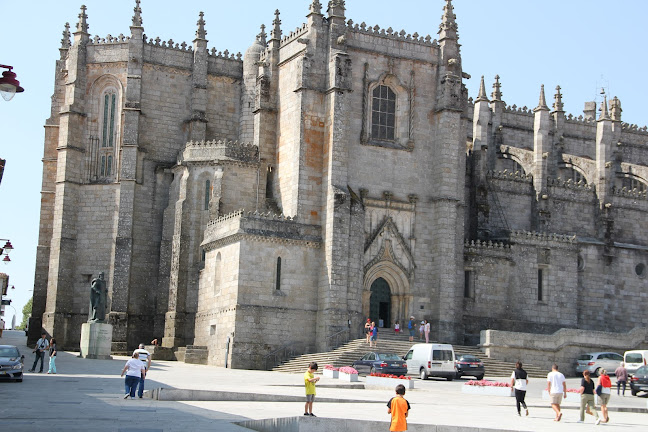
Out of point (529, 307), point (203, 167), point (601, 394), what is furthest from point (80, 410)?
point (529, 307)

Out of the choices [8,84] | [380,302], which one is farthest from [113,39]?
[8,84]

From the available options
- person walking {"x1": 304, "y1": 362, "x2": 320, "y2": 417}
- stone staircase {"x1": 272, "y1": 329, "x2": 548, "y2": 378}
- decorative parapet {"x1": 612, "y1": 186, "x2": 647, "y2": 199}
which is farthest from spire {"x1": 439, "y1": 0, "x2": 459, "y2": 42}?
person walking {"x1": 304, "y1": 362, "x2": 320, "y2": 417}

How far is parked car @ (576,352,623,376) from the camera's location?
44969 millimetres

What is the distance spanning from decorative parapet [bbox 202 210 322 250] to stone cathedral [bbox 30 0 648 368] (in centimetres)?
9

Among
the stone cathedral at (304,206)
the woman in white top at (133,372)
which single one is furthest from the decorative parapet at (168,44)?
the woman in white top at (133,372)

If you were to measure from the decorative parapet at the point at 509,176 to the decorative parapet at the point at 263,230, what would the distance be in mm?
13828

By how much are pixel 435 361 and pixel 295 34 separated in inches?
787

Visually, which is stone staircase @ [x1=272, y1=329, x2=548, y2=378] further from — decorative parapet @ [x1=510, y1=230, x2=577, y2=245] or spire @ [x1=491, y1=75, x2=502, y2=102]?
spire @ [x1=491, y1=75, x2=502, y2=102]

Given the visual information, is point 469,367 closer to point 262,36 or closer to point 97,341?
point 97,341

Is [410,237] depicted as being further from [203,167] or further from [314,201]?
[203,167]

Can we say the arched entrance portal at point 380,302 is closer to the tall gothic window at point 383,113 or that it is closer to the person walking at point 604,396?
A: the tall gothic window at point 383,113

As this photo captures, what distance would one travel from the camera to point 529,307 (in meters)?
52.5

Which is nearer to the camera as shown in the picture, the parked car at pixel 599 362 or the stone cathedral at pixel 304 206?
the parked car at pixel 599 362

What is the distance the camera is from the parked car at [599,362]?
4497 cm
